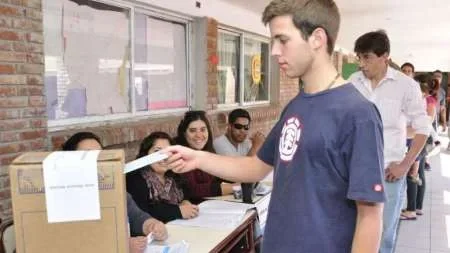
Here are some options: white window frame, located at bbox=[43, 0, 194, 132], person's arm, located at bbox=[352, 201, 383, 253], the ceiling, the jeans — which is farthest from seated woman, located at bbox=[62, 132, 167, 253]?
the ceiling

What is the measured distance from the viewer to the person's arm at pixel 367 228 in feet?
3.73

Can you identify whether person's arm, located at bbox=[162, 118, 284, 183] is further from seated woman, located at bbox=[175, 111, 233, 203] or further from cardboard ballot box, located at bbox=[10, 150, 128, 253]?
seated woman, located at bbox=[175, 111, 233, 203]

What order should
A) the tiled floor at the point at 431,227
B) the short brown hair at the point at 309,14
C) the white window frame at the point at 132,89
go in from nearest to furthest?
1. the short brown hair at the point at 309,14
2. the white window frame at the point at 132,89
3. the tiled floor at the point at 431,227

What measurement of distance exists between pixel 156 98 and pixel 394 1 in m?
2.96

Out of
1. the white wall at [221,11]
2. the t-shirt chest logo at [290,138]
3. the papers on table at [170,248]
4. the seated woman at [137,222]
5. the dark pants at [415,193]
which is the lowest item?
the dark pants at [415,193]

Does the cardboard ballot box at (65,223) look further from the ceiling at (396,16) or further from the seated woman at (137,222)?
the ceiling at (396,16)

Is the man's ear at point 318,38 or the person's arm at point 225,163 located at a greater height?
the man's ear at point 318,38

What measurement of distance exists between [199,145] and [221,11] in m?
2.11

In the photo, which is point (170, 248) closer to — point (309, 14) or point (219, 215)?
point (219, 215)

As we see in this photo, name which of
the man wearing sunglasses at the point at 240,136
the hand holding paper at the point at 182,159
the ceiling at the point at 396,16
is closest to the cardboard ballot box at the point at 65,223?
the hand holding paper at the point at 182,159

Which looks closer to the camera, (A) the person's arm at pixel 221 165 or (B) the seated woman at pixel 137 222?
(A) the person's arm at pixel 221 165

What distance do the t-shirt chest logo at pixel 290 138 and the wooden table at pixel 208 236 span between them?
0.82 m

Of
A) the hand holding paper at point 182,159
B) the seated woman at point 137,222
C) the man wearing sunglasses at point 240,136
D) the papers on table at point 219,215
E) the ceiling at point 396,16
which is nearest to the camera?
the hand holding paper at point 182,159

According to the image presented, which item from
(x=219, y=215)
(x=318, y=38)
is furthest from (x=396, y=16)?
(x=318, y=38)
